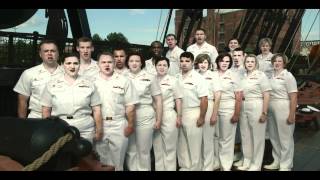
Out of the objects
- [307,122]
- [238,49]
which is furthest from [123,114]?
[307,122]

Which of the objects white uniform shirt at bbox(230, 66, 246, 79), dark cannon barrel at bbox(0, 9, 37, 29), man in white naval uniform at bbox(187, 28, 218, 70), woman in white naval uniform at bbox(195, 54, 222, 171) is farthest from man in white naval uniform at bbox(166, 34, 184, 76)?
dark cannon barrel at bbox(0, 9, 37, 29)

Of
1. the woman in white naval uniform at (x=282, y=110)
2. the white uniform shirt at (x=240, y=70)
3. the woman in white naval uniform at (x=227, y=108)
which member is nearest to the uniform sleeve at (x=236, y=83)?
the woman in white naval uniform at (x=227, y=108)

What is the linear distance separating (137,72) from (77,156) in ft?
4.99

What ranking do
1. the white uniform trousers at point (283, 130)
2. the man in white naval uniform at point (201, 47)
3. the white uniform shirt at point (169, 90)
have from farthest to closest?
the man in white naval uniform at point (201, 47)
the white uniform trousers at point (283, 130)
the white uniform shirt at point (169, 90)

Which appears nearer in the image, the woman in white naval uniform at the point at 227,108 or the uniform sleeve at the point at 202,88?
the uniform sleeve at the point at 202,88

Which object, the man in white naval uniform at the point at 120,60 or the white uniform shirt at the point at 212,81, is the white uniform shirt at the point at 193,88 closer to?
the white uniform shirt at the point at 212,81

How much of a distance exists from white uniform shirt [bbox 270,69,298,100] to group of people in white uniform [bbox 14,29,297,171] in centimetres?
1

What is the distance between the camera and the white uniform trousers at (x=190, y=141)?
4.28 m

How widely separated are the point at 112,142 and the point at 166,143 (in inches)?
28.8

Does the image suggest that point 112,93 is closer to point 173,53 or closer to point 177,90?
point 177,90

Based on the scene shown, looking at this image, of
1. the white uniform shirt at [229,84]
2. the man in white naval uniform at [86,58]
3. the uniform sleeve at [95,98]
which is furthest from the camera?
the white uniform shirt at [229,84]

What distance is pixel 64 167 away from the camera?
2.61m

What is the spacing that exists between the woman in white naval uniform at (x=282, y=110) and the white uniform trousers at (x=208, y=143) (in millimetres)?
678

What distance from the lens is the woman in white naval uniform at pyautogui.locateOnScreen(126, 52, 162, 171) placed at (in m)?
3.96
